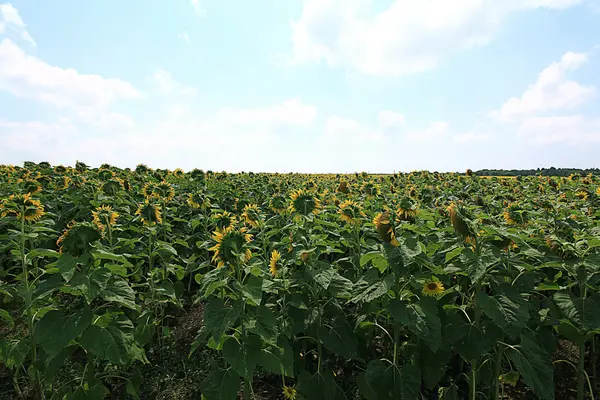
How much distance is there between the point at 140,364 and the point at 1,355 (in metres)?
1.42

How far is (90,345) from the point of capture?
293 cm

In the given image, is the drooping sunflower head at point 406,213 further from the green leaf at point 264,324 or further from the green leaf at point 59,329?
the green leaf at point 59,329

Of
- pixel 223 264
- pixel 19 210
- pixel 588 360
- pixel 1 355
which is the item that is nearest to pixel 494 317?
pixel 223 264

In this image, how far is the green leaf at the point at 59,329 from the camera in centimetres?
279

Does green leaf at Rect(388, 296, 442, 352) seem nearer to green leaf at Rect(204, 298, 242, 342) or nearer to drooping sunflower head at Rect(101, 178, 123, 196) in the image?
green leaf at Rect(204, 298, 242, 342)

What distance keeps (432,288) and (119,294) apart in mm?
2605

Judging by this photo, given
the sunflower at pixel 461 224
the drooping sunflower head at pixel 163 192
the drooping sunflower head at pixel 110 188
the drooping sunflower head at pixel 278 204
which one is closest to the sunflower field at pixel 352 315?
the sunflower at pixel 461 224

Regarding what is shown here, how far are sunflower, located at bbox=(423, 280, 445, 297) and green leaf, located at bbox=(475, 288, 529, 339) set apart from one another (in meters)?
0.34

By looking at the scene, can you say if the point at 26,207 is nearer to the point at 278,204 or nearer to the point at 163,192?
the point at 163,192

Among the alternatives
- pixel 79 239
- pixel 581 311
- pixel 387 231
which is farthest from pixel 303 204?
pixel 581 311

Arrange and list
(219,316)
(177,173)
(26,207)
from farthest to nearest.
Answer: (177,173), (26,207), (219,316)

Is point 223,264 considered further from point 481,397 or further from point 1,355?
point 481,397

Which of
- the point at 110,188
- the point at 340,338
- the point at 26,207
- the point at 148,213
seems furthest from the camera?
the point at 110,188

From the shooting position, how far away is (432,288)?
3191 mm
